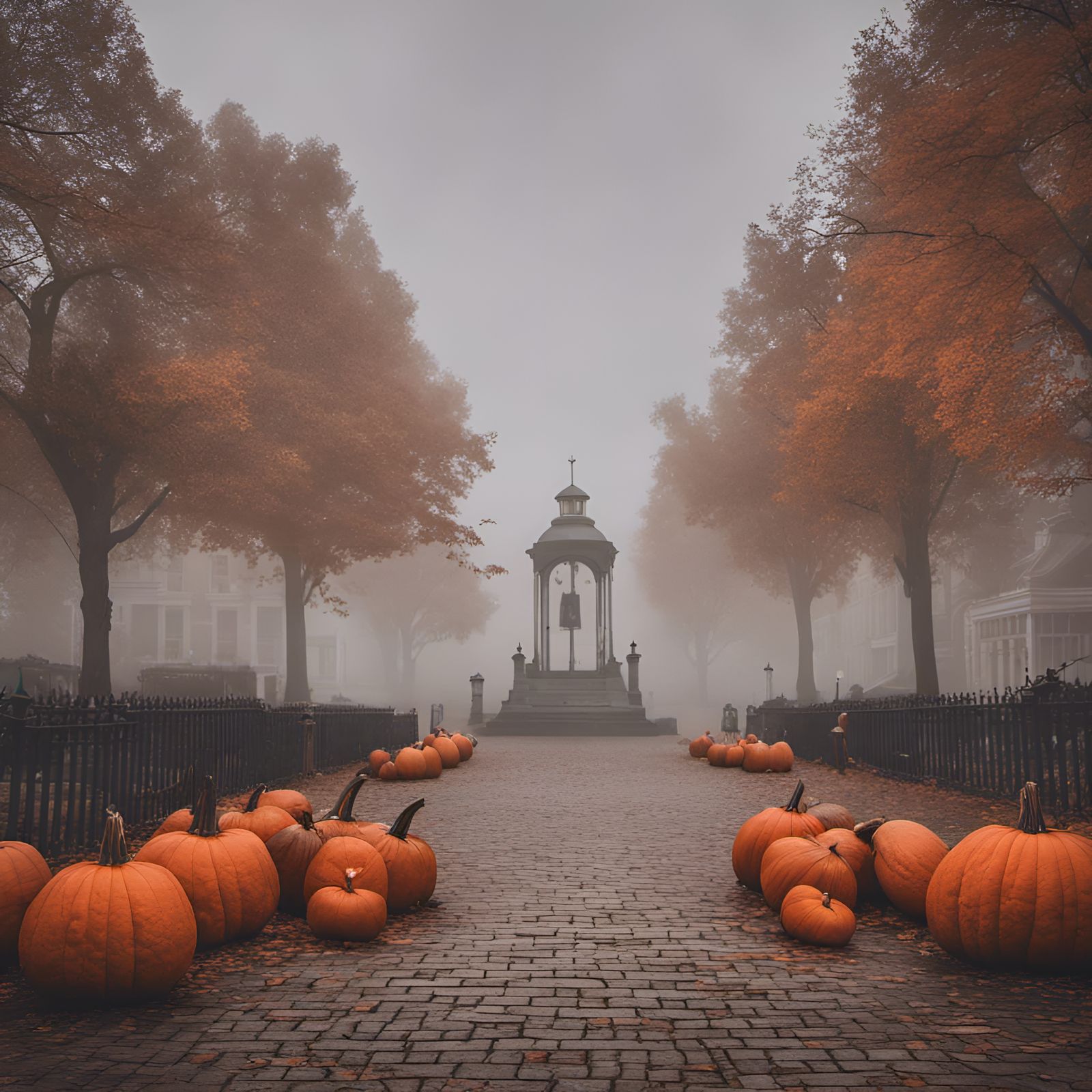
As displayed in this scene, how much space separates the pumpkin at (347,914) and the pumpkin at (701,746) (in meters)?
14.7

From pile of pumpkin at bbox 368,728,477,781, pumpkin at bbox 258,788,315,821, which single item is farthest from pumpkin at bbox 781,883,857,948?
pile of pumpkin at bbox 368,728,477,781

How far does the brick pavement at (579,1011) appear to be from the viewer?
404cm

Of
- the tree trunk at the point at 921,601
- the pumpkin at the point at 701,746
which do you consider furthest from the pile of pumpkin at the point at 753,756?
the tree trunk at the point at 921,601

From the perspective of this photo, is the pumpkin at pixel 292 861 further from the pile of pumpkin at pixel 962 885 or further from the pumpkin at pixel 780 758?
the pumpkin at pixel 780 758

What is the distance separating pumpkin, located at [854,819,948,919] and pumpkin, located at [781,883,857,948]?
1.99 ft

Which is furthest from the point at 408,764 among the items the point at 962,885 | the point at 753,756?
the point at 962,885

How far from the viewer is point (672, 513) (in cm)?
5897

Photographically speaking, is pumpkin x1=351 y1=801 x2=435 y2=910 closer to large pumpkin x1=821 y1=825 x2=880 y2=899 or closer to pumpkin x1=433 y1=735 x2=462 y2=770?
large pumpkin x1=821 y1=825 x2=880 y2=899

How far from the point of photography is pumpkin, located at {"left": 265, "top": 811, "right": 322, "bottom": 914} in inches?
269

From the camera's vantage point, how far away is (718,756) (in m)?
19.2

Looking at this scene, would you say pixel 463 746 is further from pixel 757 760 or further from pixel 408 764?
pixel 757 760

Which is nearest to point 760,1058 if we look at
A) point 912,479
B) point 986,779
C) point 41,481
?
point 986,779

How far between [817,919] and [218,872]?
365 centimetres

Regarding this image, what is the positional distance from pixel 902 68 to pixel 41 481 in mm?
24253
